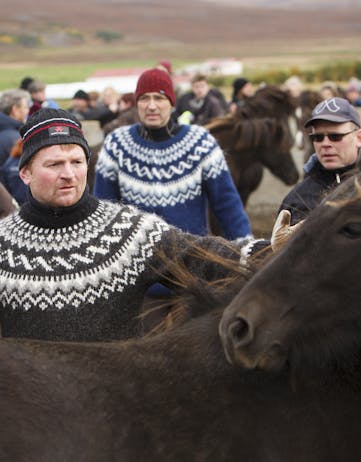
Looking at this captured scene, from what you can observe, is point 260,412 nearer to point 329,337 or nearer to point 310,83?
point 329,337

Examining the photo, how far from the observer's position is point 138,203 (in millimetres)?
5789

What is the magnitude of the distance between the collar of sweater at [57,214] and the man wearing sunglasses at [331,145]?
1453 mm

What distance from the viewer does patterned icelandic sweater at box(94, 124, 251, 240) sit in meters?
5.79

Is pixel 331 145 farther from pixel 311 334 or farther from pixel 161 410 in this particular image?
pixel 161 410

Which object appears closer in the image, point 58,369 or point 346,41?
point 58,369

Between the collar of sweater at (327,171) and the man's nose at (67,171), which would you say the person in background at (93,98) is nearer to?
the collar of sweater at (327,171)

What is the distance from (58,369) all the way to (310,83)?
137 ft

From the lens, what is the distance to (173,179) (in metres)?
5.80

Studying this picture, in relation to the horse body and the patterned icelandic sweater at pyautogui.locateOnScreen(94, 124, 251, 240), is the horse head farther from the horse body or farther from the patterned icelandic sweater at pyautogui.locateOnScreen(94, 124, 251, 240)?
the patterned icelandic sweater at pyautogui.locateOnScreen(94, 124, 251, 240)

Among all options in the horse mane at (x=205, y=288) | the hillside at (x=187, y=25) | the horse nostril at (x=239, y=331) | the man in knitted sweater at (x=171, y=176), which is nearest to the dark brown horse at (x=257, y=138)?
the man in knitted sweater at (x=171, y=176)

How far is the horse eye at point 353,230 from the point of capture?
8.70 ft

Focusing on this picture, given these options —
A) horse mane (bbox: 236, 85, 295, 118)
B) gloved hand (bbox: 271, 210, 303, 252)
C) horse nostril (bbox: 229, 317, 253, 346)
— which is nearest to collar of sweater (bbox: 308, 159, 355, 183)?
gloved hand (bbox: 271, 210, 303, 252)

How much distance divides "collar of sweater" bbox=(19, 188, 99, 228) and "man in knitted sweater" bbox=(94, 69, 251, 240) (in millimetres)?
2229

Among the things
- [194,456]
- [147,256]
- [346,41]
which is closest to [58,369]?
[194,456]
